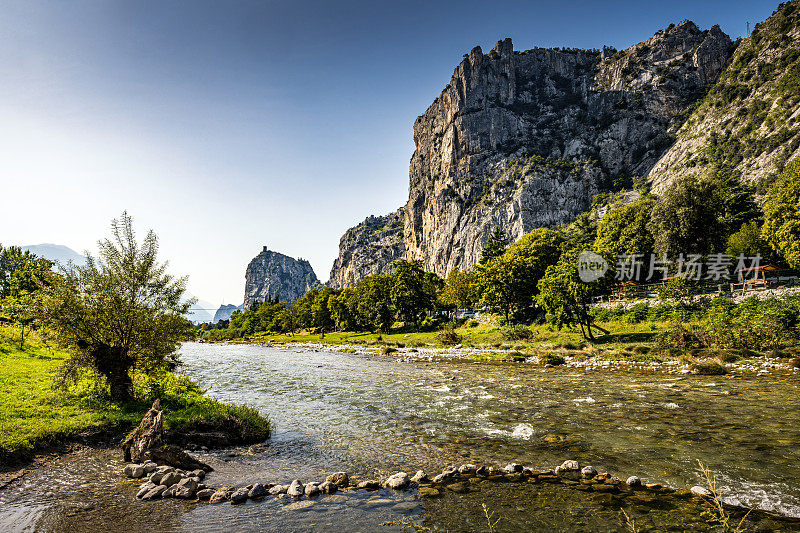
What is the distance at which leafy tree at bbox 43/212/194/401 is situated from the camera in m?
16.5

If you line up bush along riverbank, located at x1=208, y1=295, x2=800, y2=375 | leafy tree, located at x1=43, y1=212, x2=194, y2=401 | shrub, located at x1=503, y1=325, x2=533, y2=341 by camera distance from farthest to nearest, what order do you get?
shrub, located at x1=503, y1=325, x2=533, y2=341
bush along riverbank, located at x1=208, y1=295, x2=800, y2=375
leafy tree, located at x1=43, y1=212, x2=194, y2=401

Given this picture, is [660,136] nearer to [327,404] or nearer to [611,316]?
[611,316]

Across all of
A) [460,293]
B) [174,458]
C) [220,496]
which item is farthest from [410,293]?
[220,496]

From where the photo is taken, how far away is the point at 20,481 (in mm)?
10375

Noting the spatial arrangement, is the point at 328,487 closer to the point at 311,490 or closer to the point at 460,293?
the point at 311,490

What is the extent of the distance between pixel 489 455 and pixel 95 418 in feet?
52.7

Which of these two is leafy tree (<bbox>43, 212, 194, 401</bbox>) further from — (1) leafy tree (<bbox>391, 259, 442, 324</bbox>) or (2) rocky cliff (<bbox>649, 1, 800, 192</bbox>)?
(2) rocky cliff (<bbox>649, 1, 800, 192</bbox>)

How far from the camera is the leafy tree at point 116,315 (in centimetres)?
1655

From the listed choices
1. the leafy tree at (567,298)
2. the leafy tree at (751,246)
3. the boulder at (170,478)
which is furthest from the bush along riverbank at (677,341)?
the boulder at (170,478)

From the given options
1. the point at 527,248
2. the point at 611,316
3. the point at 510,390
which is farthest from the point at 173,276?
the point at 527,248

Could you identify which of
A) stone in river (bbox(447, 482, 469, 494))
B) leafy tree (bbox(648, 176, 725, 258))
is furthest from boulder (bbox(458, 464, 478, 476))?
leafy tree (bbox(648, 176, 725, 258))

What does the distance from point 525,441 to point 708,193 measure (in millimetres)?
82170

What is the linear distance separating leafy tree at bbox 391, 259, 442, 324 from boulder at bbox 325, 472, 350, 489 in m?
84.2

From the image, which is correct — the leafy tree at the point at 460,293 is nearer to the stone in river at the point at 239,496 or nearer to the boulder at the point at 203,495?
the stone in river at the point at 239,496
